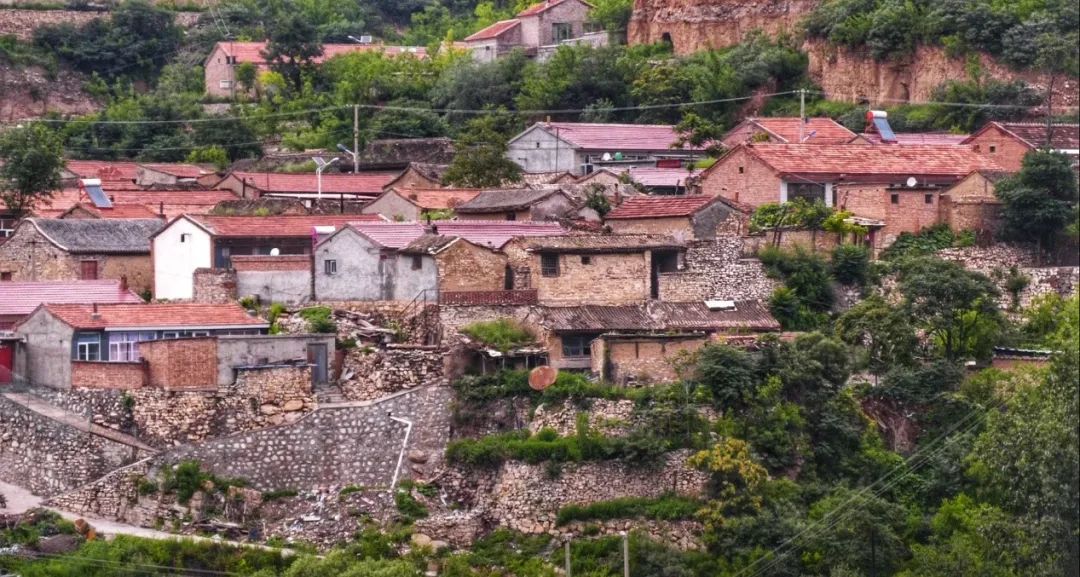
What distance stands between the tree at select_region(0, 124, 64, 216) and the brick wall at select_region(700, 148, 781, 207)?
11.7 m

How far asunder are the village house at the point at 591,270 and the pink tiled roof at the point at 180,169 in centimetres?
1462

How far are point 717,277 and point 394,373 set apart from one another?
5561 mm

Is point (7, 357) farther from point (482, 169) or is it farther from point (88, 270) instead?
point (482, 169)

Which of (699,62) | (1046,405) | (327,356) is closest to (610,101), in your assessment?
Answer: (699,62)

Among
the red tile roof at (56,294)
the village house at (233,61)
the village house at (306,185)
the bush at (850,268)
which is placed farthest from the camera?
the village house at (233,61)

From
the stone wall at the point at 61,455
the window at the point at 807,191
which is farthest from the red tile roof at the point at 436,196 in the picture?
the stone wall at the point at 61,455

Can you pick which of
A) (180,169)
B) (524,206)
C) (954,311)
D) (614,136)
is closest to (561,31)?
(614,136)

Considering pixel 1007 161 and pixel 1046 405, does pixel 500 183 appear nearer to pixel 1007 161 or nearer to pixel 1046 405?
pixel 1007 161

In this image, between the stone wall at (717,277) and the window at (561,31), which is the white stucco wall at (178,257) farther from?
the window at (561,31)

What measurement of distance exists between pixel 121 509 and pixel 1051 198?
15.7 m

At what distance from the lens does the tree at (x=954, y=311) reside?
3634 cm

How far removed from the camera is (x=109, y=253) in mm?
40219

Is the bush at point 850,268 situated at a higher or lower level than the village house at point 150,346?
higher

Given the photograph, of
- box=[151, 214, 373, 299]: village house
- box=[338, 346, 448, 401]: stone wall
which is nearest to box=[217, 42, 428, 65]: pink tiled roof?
box=[151, 214, 373, 299]: village house
